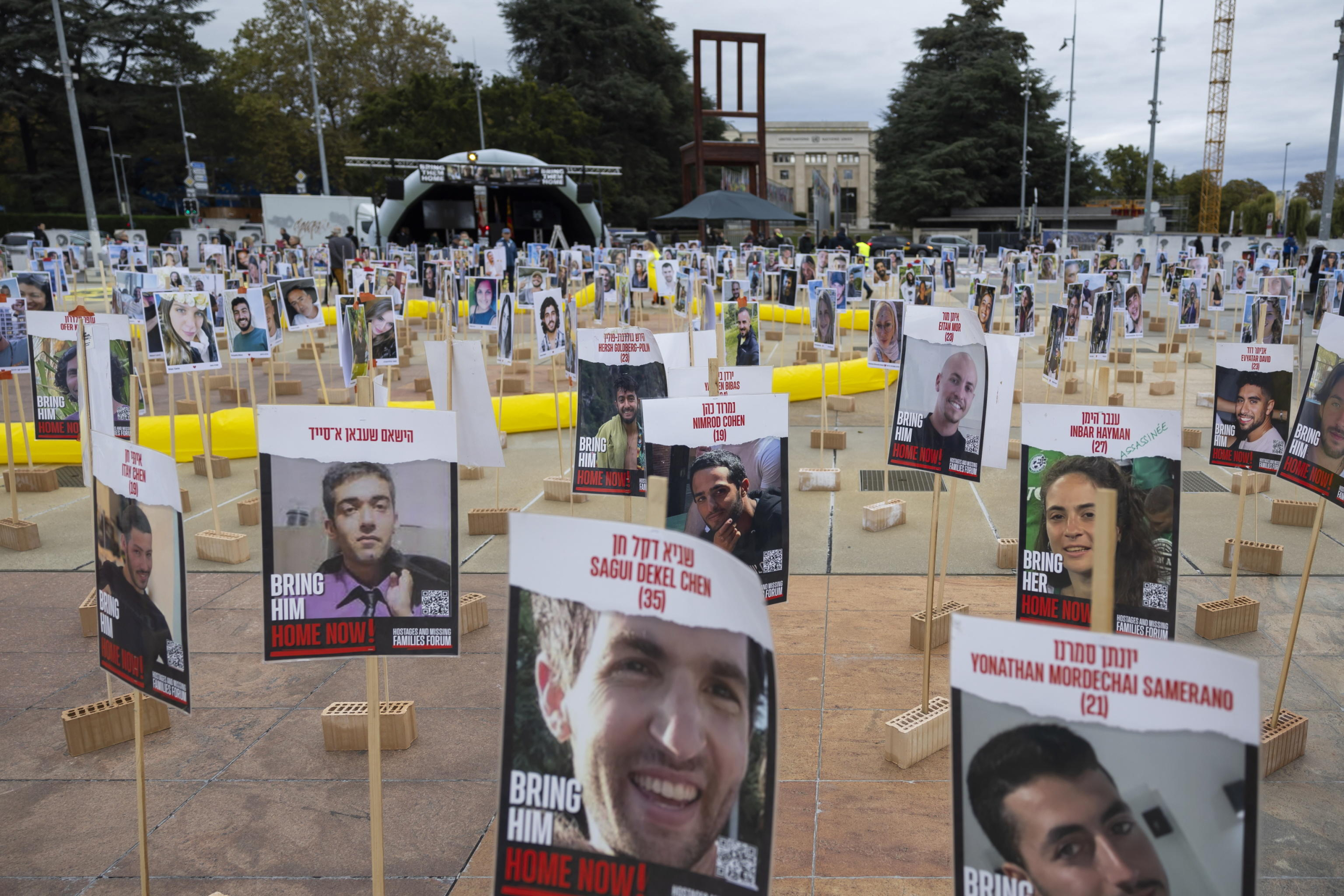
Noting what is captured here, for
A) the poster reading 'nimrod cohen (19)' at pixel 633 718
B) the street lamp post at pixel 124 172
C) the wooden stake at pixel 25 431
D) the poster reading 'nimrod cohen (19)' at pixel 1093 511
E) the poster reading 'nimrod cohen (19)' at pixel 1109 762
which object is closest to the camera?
the poster reading 'nimrod cohen (19)' at pixel 1109 762

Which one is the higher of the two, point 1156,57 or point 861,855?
point 1156,57

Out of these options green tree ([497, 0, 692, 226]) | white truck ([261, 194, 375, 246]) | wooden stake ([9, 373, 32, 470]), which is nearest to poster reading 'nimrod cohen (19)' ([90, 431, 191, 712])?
wooden stake ([9, 373, 32, 470])

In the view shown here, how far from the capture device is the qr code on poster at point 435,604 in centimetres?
359

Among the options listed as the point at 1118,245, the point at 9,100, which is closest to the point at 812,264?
the point at 1118,245

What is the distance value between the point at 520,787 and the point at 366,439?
1.63 m

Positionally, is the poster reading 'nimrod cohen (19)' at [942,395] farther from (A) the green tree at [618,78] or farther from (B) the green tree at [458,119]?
(A) the green tree at [618,78]

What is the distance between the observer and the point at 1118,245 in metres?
41.3

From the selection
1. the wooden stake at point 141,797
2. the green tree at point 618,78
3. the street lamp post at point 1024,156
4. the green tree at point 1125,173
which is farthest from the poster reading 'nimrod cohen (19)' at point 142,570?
the green tree at point 1125,173

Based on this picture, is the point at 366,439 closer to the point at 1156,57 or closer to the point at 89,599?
the point at 89,599

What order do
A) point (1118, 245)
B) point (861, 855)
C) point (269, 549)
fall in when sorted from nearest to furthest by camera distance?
point (269, 549), point (861, 855), point (1118, 245)

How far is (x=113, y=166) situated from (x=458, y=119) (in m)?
21.8

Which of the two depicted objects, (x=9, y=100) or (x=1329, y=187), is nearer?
(x=1329, y=187)

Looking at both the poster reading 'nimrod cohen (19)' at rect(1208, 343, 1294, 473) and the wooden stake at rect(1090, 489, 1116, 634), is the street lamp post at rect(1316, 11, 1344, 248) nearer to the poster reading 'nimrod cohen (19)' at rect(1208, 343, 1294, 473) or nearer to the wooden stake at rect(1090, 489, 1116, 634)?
the poster reading 'nimrod cohen (19)' at rect(1208, 343, 1294, 473)

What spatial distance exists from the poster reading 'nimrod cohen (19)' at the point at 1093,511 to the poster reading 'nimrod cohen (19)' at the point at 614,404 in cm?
235
